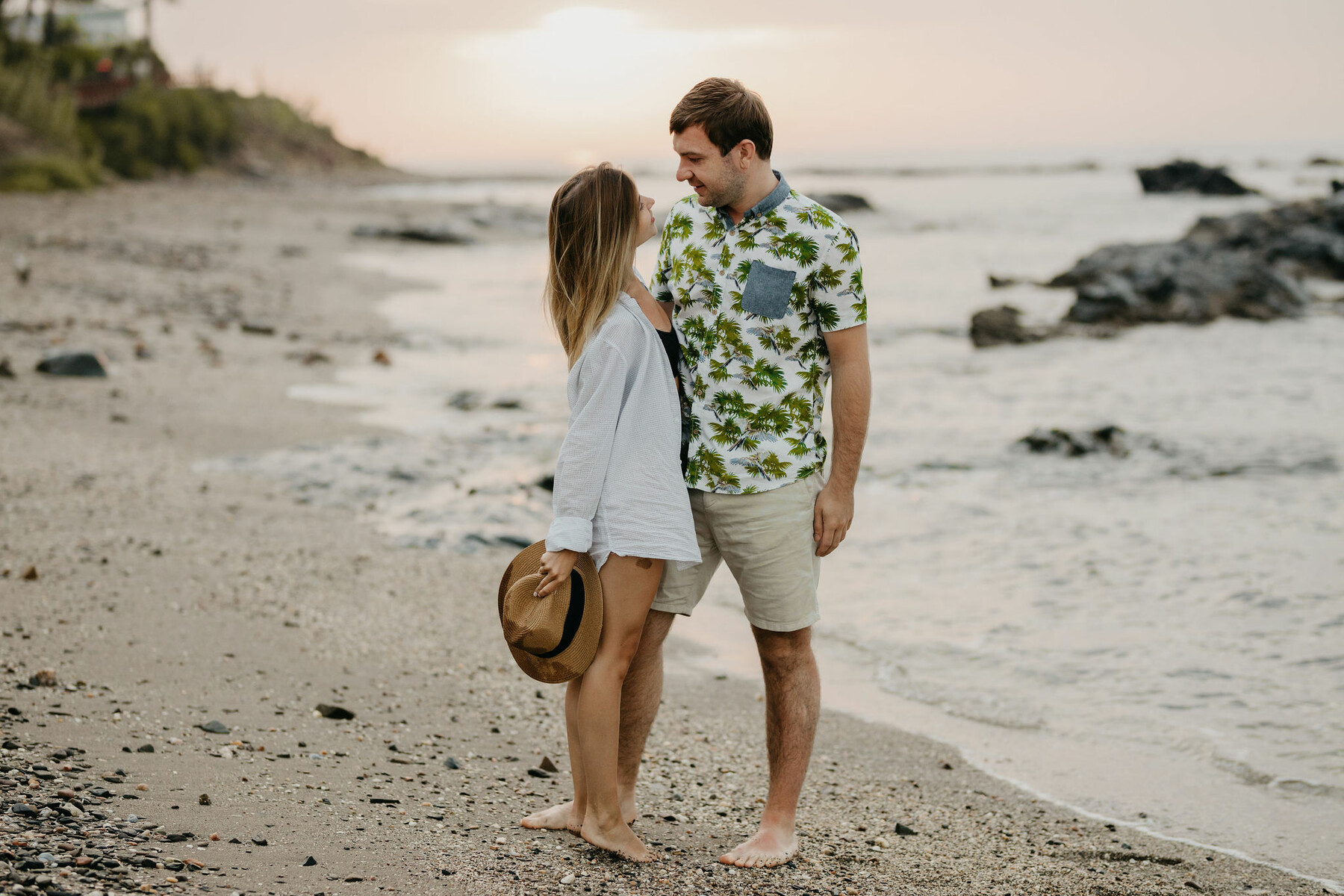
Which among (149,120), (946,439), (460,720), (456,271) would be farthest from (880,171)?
(460,720)

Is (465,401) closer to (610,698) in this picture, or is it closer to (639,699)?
(639,699)

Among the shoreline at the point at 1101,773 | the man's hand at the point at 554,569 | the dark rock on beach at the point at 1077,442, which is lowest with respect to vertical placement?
the shoreline at the point at 1101,773

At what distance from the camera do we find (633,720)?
3426 mm

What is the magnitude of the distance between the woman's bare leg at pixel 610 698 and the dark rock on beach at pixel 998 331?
13226 millimetres

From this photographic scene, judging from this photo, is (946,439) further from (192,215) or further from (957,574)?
(192,215)

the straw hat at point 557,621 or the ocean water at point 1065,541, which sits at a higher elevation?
the straw hat at point 557,621

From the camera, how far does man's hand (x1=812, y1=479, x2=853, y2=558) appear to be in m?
3.30

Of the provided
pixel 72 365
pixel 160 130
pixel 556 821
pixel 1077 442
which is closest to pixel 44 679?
pixel 556 821

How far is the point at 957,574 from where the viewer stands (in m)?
6.59

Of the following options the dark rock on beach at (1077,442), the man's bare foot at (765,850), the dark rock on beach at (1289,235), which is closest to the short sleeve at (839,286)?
the man's bare foot at (765,850)

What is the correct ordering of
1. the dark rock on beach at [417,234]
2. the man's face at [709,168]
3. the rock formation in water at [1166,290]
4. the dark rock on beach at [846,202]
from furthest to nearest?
the dark rock on beach at [846,202], the dark rock on beach at [417,234], the rock formation in water at [1166,290], the man's face at [709,168]

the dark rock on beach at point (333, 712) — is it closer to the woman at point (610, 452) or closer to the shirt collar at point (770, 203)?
the woman at point (610, 452)

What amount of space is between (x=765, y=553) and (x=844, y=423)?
0.43 m

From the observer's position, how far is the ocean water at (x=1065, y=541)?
451 centimetres
